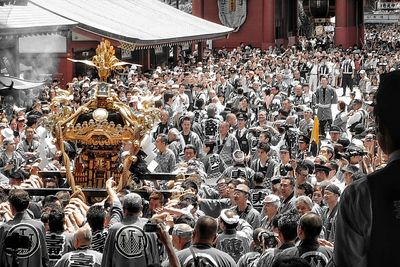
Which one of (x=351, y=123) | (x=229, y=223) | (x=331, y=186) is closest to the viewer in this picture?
(x=229, y=223)

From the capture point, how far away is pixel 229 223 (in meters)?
6.80

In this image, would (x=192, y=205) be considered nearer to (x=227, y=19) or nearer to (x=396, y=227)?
(x=396, y=227)

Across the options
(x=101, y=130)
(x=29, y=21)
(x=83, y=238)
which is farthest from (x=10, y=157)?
(x=29, y=21)

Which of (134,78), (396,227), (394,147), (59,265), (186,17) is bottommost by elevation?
(59,265)

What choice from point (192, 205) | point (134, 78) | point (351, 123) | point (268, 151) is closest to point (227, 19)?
point (134, 78)

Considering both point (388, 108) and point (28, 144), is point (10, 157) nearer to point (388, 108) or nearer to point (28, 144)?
point (28, 144)

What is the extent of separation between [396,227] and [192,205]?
5.26 metres

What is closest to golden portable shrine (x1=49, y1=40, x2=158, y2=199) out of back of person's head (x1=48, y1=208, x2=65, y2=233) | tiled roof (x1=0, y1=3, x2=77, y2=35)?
back of person's head (x1=48, y1=208, x2=65, y2=233)

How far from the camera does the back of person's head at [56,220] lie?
6880 millimetres

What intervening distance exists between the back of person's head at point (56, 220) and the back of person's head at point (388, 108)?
420 cm

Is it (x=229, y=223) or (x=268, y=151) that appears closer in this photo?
(x=229, y=223)

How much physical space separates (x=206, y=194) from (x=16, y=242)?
324 centimetres

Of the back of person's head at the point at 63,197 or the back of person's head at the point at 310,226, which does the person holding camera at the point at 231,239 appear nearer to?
the back of person's head at the point at 310,226

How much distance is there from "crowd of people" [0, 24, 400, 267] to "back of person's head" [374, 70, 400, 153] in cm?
7
